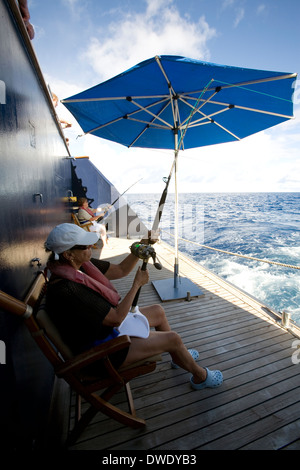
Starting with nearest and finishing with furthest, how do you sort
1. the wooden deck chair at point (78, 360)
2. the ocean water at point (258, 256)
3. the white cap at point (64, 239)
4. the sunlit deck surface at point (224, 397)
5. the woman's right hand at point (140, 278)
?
the wooden deck chair at point (78, 360) < the white cap at point (64, 239) < the sunlit deck surface at point (224, 397) < the woman's right hand at point (140, 278) < the ocean water at point (258, 256)

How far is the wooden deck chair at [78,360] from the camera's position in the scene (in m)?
1.07

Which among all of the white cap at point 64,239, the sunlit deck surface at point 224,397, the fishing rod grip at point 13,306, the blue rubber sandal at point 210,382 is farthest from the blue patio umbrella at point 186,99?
the fishing rod grip at point 13,306

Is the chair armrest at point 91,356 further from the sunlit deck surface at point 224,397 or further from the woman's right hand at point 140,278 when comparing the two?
the sunlit deck surface at point 224,397

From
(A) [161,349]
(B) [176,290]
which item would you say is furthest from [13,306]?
(B) [176,290]

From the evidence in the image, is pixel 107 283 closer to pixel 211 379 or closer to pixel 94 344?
pixel 94 344

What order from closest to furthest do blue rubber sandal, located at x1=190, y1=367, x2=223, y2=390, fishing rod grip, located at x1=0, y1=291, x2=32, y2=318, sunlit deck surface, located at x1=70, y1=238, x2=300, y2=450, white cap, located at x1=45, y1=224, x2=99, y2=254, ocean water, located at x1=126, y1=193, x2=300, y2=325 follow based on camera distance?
fishing rod grip, located at x1=0, y1=291, x2=32, y2=318, white cap, located at x1=45, y1=224, x2=99, y2=254, sunlit deck surface, located at x1=70, y1=238, x2=300, y2=450, blue rubber sandal, located at x1=190, y1=367, x2=223, y2=390, ocean water, located at x1=126, y1=193, x2=300, y2=325

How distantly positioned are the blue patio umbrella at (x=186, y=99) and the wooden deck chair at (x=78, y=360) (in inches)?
78.7

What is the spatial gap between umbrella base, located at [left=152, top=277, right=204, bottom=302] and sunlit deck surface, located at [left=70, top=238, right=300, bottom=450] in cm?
36

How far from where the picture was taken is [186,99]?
2771 millimetres

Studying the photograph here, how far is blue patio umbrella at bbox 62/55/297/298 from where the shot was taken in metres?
1.94

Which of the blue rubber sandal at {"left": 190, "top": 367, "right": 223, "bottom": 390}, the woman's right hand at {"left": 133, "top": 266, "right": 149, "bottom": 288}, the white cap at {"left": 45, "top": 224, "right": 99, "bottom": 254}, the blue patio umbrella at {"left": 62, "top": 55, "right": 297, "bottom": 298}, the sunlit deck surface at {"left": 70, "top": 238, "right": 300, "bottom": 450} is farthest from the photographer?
the blue patio umbrella at {"left": 62, "top": 55, "right": 297, "bottom": 298}

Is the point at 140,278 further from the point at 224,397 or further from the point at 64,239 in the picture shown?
the point at 224,397

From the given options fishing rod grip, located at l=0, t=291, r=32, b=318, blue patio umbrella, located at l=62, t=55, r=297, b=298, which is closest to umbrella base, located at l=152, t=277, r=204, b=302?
blue patio umbrella, located at l=62, t=55, r=297, b=298

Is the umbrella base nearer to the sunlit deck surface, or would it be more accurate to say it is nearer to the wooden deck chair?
the sunlit deck surface
